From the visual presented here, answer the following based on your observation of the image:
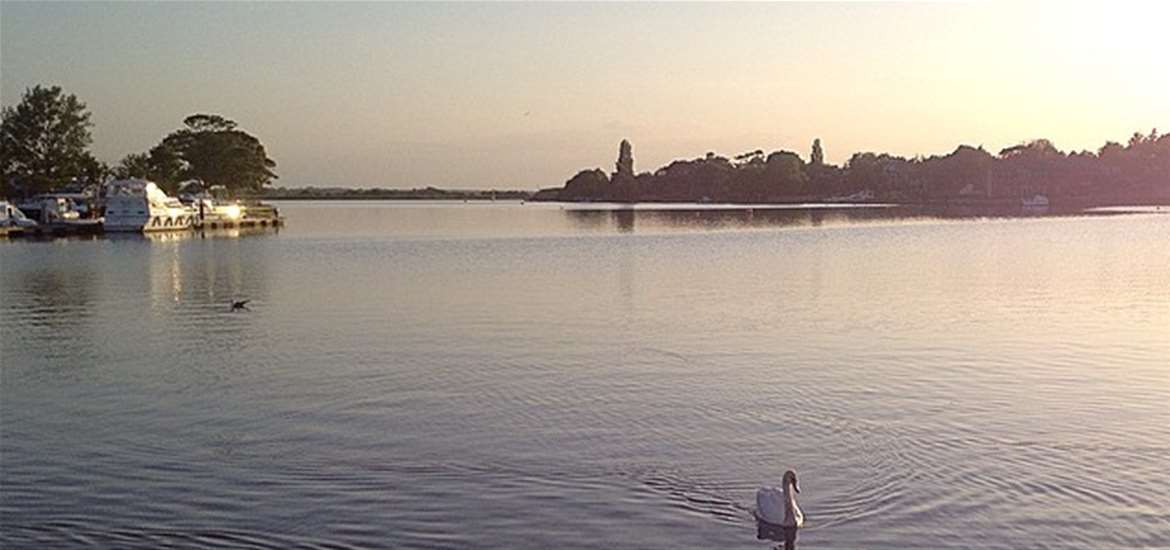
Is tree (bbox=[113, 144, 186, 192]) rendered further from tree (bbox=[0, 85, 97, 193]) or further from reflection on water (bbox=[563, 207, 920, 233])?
reflection on water (bbox=[563, 207, 920, 233])

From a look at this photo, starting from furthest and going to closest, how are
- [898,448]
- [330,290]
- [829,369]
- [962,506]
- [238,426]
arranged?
[330,290] → [829,369] → [238,426] → [898,448] → [962,506]

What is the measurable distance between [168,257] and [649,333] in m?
38.9

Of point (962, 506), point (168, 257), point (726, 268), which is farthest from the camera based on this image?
point (168, 257)

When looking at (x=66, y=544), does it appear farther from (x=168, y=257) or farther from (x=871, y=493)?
(x=168, y=257)

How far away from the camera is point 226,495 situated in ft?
42.5

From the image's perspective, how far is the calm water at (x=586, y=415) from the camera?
39.8 ft

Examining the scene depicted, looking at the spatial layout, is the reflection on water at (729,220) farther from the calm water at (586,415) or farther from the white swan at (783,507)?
the white swan at (783,507)

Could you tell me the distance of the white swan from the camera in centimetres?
1166

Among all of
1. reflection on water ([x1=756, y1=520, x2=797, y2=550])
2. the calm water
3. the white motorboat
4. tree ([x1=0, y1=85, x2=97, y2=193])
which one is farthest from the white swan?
tree ([x1=0, y1=85, x2=97, y2=193])

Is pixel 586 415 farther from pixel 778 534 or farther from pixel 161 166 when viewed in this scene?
A: pixel 161 166

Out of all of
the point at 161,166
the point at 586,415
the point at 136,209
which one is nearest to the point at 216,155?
the point at 161,166

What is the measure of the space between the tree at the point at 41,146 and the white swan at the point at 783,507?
112 metres

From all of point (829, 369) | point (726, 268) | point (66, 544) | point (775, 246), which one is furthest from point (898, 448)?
point (775, 246)

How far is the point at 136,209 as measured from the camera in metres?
87.2
